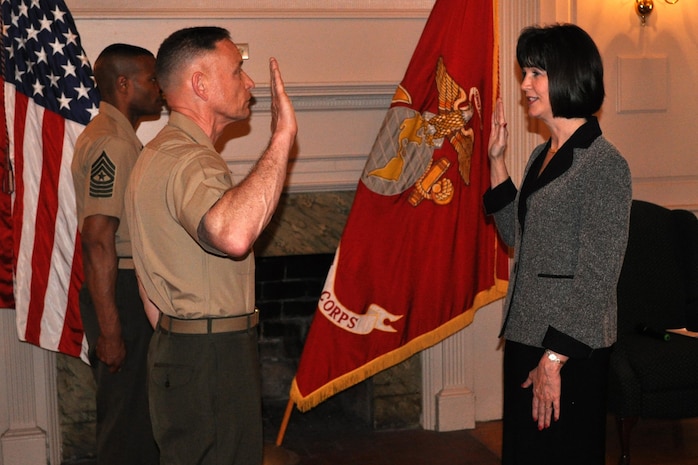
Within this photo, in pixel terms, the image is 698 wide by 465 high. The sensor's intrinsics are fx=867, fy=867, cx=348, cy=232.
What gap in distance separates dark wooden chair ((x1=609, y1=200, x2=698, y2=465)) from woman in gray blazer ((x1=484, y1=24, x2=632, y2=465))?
1.12 meters

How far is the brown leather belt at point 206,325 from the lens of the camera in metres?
2.09

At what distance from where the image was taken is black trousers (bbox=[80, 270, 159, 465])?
2.90 m

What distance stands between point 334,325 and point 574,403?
1.48 meters

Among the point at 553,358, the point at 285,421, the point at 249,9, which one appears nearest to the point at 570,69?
the point at 553,358

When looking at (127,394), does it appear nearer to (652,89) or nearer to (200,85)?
(200,85)

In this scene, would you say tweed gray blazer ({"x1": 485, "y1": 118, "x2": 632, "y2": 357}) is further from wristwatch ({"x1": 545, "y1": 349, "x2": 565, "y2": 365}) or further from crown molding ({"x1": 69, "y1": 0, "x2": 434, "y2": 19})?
crown molding ({"x1": 69, "y1": 0, "x2": 434, "y2": 19})

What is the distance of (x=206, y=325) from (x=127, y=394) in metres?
0.96

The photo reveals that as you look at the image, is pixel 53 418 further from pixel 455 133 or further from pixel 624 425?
pixel 624 425

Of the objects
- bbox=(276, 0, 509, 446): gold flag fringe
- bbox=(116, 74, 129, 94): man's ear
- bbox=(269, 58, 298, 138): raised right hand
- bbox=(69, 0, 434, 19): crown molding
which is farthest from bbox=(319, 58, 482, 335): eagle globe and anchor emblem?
bbox=(269, 58, 298, 138): raised right hand

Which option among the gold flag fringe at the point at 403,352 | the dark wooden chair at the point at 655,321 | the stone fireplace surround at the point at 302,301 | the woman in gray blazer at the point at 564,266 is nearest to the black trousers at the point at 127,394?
the gold flag fringe at the point at 403,352

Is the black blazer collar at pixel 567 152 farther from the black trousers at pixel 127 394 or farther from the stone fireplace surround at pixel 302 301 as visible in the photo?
the stone fireplace surround at pixel 302 301

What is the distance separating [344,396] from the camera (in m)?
4.32

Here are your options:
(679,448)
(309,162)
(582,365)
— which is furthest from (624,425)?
(309,162)

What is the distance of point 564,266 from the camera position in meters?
2.26
